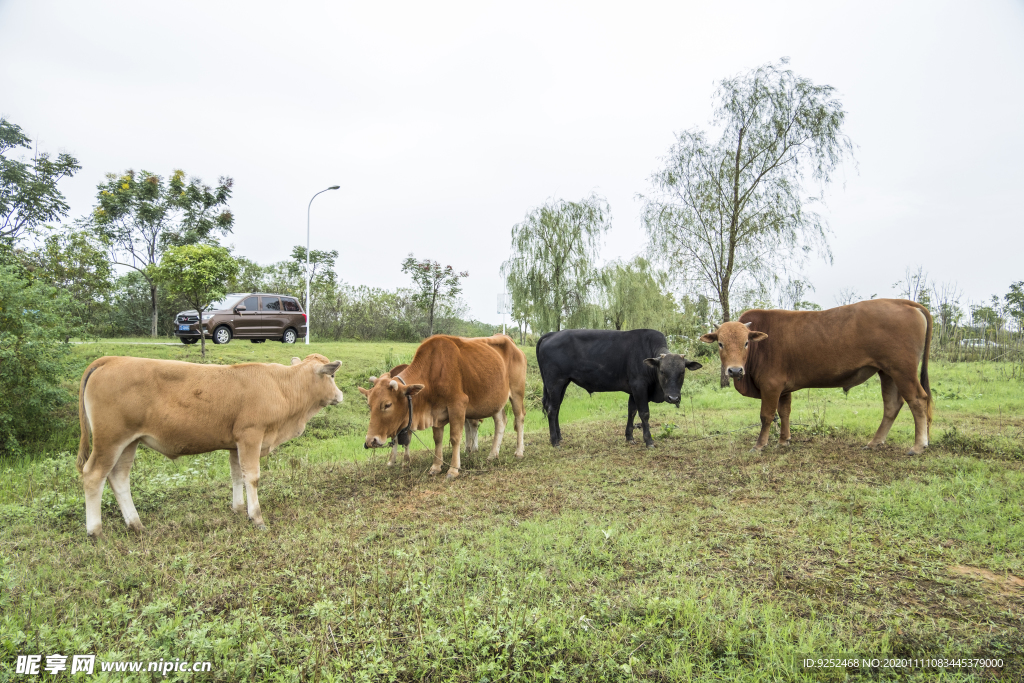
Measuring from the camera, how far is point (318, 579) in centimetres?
410

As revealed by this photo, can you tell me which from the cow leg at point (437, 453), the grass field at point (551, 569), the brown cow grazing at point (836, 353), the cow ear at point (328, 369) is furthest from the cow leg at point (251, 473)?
the brown cow grazing at point (836, 353)

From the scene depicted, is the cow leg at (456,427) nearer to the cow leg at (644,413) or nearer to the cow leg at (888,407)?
the cow leg at (644,413)

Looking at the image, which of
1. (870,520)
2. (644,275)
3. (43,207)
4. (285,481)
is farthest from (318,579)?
(43,207)

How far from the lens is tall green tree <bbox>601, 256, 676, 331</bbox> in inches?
930

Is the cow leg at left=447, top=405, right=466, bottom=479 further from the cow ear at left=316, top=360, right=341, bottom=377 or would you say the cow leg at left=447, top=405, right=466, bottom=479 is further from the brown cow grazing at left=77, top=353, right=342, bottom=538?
the brown cow grazing at left=77, top=353, right=342, bottom=538

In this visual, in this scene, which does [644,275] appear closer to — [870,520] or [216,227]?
[870,520]

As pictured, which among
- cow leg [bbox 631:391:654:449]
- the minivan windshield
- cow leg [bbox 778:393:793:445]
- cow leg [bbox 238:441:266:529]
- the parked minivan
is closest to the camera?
cow leg [bbox 238:441:266:529]

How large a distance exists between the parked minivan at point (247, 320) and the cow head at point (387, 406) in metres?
14.6

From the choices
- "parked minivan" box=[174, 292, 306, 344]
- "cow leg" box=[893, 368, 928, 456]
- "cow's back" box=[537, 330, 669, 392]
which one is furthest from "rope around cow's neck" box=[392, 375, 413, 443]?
"parked minivan" box=[174, 292, 306, 344]

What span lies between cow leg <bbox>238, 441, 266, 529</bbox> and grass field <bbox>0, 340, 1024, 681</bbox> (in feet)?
0.96

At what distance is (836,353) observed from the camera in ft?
25.7

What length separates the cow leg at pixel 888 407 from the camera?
7.93 metres

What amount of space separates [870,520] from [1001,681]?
241 centimetres

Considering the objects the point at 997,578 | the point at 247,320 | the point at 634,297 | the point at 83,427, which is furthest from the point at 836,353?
the point at 247,320
